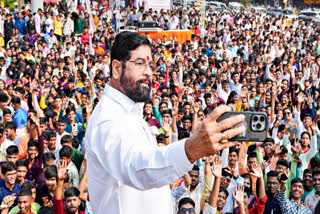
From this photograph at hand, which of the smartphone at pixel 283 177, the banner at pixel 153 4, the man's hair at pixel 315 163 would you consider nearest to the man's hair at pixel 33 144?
the smartphone at pixel 283 177

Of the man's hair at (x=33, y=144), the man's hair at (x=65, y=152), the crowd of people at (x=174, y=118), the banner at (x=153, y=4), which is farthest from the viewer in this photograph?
the banner at (x=153, y=4)

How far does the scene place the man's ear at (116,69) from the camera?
1649 millimetres

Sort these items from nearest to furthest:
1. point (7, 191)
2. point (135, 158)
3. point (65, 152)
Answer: point (135, 158) < point (7, 191) < point (65, 152)

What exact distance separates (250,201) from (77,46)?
26.6 feet

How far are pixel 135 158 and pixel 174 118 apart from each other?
176 inches

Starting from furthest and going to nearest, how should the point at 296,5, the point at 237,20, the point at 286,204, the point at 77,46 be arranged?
the point at 296,5 → the point at 237,20 → the point at 77,46 → the point at 286,204

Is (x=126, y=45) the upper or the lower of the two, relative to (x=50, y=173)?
upper

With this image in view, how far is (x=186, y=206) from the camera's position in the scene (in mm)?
3744

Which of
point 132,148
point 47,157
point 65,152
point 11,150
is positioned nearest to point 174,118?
point 65,152

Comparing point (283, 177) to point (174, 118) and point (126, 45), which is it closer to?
point (174, 118)

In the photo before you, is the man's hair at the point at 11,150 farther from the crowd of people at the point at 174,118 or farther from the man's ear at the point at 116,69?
the man's ear at the point at 116,69

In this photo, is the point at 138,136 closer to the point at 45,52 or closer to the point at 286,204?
the point at 286,204

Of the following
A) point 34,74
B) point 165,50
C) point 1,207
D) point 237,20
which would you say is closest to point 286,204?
point 1,207

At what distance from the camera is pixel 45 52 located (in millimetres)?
11242
